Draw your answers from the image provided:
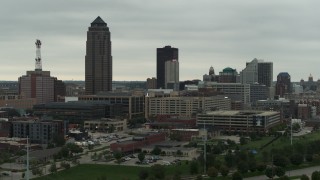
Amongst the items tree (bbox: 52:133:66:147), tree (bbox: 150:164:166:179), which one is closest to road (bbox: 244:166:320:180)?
tree (bbox: 150:164:166:179)

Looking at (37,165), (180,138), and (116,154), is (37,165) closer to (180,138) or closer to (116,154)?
(116,154)

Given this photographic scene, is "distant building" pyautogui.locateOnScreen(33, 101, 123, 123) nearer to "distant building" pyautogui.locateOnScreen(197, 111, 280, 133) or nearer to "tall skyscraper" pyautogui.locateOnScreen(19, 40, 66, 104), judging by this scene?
"distant building" pyautogui.locateOnScreen(197, 111, 280, 133)

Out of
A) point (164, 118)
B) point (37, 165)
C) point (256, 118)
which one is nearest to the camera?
point (37, 165)

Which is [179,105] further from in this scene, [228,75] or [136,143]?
[228,75]

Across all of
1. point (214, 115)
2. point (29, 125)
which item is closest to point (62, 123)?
point (29, 125)

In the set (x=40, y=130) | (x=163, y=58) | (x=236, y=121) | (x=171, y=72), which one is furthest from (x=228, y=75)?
(x=40, y=130)

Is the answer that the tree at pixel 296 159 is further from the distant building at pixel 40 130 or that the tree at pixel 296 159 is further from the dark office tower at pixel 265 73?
the dark office tower at pixel 265 73

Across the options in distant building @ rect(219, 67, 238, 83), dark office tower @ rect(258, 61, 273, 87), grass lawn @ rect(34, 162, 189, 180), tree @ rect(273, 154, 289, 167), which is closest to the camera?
grass lawn @ rect(34, 162, 189, 180)
